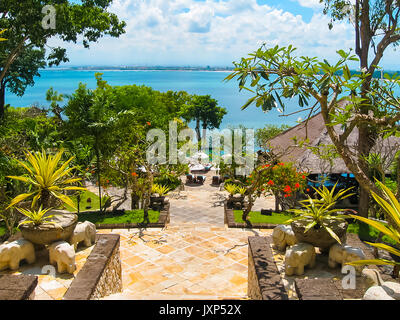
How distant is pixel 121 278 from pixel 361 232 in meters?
7.02

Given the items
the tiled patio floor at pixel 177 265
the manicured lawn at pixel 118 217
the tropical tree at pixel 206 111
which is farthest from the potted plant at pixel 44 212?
the tropical tree at pixel 206 111

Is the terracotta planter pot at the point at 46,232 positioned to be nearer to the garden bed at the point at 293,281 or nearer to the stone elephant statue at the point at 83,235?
the stone elephant statue at the point at 83,235

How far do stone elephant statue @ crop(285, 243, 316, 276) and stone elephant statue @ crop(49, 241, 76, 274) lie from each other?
3.45 meters

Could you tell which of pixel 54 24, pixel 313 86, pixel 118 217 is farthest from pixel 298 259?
pixel 54 24

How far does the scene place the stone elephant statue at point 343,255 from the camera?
5.65 metres

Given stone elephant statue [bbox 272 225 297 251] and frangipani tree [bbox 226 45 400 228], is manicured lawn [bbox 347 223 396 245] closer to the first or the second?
stone elephant statue [bbox 272 225 297 251]

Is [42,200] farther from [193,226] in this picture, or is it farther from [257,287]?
[193,226]

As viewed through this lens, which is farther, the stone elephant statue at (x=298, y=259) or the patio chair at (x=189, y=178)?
the patio chair at (x=189, y=178)

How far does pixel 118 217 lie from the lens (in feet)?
36.2

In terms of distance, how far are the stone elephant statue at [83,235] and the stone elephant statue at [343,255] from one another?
4391 millimetres

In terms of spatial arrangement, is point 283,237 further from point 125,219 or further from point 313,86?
point 125,219

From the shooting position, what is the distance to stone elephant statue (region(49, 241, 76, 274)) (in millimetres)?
5719

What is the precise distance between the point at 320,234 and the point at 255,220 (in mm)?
5238

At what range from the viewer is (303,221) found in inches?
242
